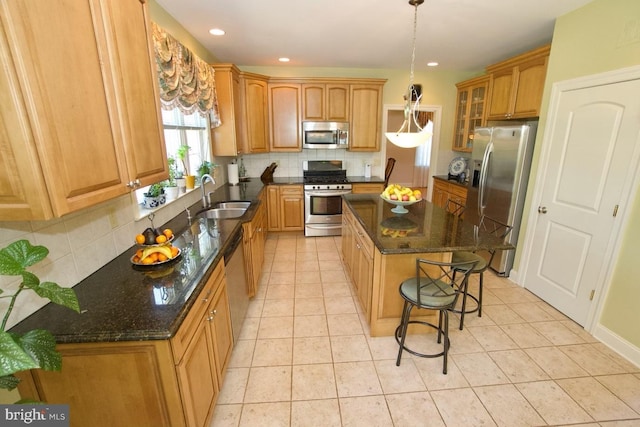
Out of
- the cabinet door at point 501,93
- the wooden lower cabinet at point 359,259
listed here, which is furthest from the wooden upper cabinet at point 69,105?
the cabinet door at point 501,93

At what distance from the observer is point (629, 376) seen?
1906 millimetres

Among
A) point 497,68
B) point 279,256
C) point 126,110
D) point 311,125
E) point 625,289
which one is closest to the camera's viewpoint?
point 126,110

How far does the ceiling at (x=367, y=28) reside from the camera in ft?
7.58

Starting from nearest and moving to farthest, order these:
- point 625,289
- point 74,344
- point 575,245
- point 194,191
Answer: point 74,344 → point 625,289 → point 575,245 → point 194,191

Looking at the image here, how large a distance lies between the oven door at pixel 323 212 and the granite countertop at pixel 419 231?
1.42 metres

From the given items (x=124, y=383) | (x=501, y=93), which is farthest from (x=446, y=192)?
(x=124, y=383)

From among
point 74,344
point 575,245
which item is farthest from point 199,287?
point 575,245

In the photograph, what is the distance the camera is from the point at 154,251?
160 cm

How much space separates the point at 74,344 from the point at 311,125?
3910mm

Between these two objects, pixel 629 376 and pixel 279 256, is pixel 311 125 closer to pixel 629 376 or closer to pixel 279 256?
pixel 279 256

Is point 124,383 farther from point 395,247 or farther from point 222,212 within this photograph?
point 222,212

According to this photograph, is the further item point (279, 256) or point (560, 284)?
point (279, 256)

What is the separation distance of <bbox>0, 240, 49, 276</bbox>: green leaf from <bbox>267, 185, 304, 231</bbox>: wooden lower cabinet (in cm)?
355

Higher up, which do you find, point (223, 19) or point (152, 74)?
point (223, 19)
